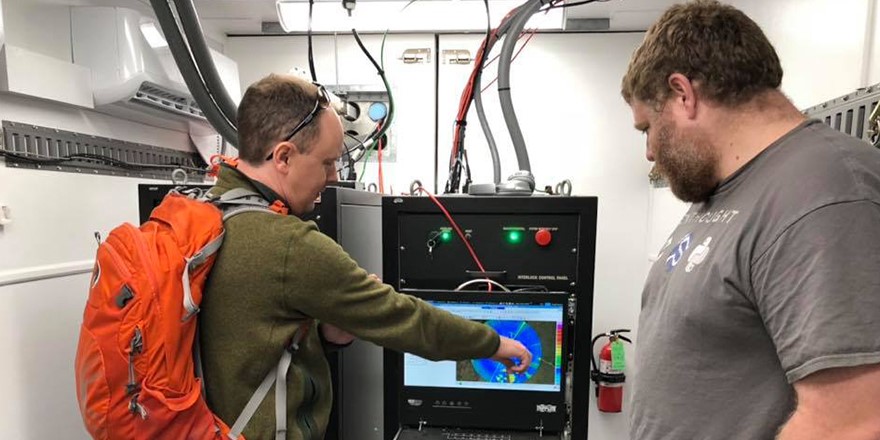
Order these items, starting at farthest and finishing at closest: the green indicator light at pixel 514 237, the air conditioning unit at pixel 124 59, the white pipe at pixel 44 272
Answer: the air conditioning unit at pixel 124 59 < the green indicator light at pixel 514 237 < the white pipe at pixel 44 272

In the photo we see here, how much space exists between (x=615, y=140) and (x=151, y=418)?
193cm

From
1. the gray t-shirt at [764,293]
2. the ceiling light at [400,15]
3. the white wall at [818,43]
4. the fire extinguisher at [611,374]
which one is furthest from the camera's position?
the fire extinguisher at [611,374]

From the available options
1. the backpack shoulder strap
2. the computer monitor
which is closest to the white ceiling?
the computer monitor

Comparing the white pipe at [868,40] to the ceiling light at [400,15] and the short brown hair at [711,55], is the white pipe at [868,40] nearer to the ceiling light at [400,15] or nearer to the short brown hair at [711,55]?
the short brown hair at [711,55]

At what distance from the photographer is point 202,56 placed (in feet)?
4.41

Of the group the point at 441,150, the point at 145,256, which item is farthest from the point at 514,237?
the point at 441,150

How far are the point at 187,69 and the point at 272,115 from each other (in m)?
0.59

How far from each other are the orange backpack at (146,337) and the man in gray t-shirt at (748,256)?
0.83 meters

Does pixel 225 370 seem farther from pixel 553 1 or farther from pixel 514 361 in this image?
pixel 553 1

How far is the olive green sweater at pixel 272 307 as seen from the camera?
2.87 ft

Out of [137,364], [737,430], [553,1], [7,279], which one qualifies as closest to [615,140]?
[553,1]

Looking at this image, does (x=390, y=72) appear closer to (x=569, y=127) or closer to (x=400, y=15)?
(x=400, y=15)

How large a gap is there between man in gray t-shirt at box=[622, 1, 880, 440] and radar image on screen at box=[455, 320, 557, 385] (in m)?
0.31

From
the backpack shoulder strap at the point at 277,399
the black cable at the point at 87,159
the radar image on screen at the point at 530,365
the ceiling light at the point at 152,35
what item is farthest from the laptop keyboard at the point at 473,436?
the ceiling light at the point at 152,35
